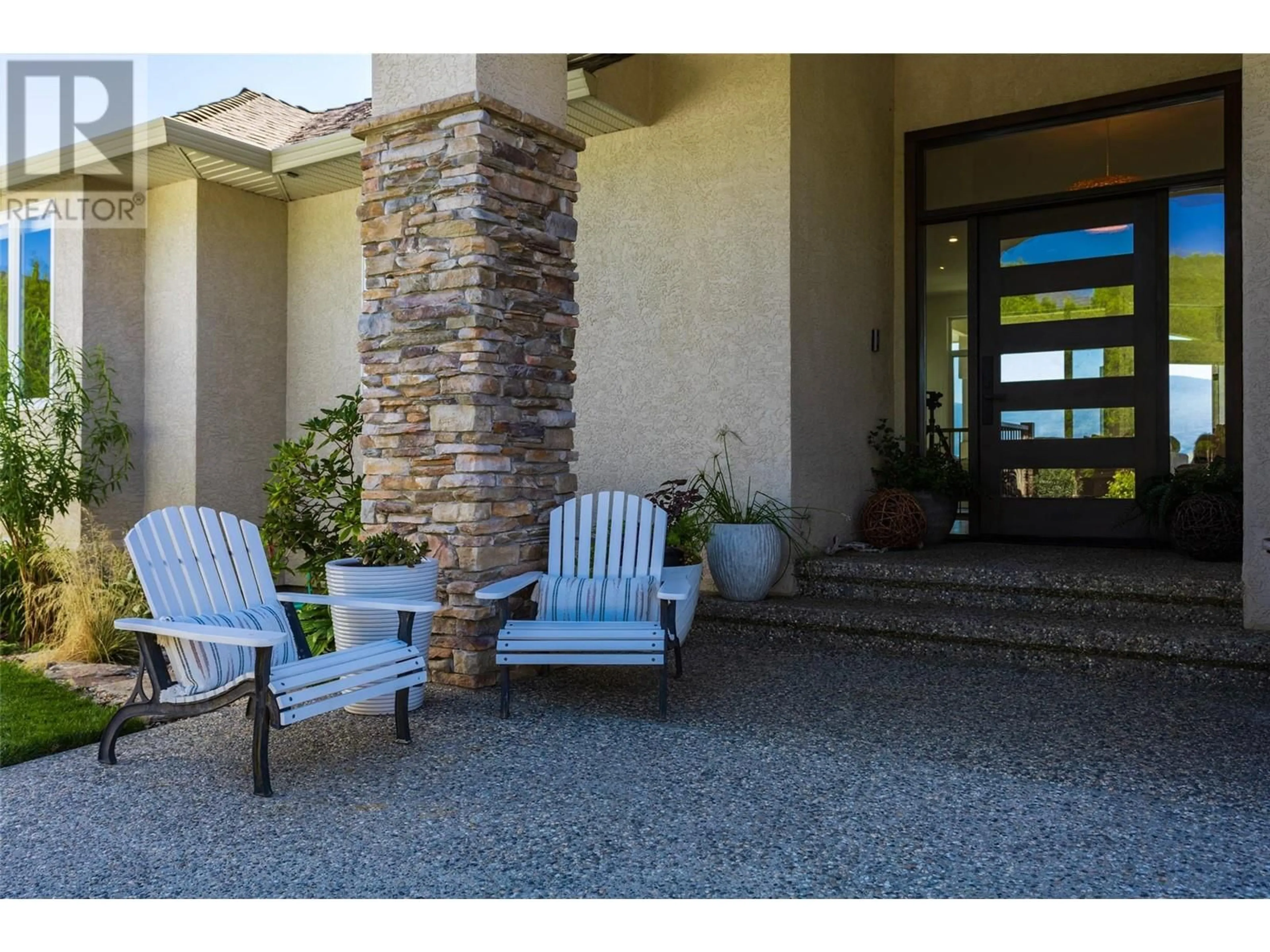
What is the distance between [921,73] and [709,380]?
287cm

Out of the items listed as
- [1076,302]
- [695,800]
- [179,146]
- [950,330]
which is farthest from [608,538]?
[179,146]

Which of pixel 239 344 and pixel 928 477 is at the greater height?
pixel 239 344

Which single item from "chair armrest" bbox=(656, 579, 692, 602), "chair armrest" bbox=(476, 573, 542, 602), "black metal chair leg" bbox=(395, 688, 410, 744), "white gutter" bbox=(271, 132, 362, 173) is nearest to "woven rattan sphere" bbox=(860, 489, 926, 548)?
"chair armrest" bbox=(656, 579, 692, 602)

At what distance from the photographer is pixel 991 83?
6652mm

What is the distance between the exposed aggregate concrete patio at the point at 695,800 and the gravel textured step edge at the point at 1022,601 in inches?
23.5

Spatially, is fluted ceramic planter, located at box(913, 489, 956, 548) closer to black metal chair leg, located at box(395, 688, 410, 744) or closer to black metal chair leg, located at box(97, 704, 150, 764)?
black metal chair leg, located at box(395, 688, 410, 744)

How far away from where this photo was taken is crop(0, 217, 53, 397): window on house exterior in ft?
26.9

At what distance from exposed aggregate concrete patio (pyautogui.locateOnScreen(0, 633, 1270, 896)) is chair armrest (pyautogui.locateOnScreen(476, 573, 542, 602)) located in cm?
48

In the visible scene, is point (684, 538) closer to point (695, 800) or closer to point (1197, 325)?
point (695, 800)

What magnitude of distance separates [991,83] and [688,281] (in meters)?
2.58

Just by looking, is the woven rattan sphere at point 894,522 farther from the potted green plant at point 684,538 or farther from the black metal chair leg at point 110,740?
the black metal chair leg at point 110,740
